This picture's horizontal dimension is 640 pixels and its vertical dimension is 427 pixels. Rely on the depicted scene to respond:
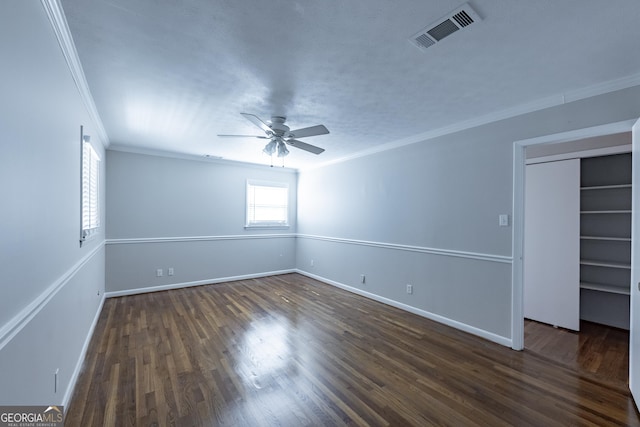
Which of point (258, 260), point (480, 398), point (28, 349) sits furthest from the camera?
point (258, 260)

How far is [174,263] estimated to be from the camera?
4.93 m

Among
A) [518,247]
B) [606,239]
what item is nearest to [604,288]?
[606,239]

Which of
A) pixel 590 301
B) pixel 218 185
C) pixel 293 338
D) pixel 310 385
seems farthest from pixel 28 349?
pixel 590 301

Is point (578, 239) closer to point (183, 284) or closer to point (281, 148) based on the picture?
point (281, 148)

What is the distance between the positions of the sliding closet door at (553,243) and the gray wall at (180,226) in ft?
15.0

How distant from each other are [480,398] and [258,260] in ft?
15.2

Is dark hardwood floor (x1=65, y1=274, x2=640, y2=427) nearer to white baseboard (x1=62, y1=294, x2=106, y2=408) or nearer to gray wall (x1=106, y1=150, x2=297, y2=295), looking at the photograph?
white baseboard (x1=62, y1=294, x2=106, y2=408)

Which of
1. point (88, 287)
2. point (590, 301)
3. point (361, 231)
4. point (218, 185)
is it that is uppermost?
point (218, 185)

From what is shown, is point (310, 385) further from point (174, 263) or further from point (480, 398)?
point (174, 263)

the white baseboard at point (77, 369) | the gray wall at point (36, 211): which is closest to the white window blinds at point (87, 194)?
the gray wall at point (36, 211)

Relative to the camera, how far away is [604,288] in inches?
127

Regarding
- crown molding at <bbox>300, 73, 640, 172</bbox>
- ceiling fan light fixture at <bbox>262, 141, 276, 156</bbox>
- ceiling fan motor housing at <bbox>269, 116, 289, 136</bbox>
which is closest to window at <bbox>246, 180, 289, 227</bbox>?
ceiling fan light fixture at <bbox>262, 141, 276, 156</bbox>

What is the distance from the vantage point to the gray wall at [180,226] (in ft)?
14.6

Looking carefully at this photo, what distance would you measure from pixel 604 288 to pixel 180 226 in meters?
6.22
